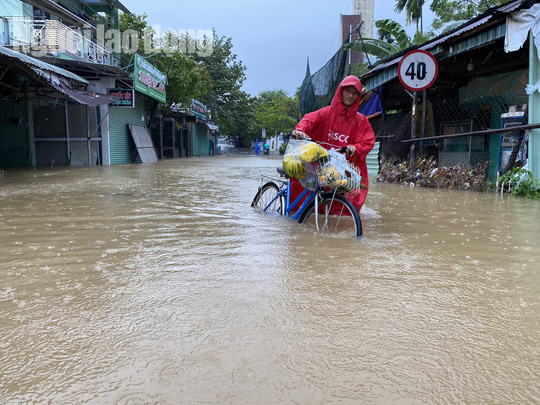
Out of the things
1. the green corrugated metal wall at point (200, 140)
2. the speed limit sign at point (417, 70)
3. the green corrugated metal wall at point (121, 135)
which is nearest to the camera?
the speed limit sign at point (417, 70)

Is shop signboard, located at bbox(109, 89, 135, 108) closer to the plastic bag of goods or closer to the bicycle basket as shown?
the plastic bag of goods

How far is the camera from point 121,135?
20.2 metres

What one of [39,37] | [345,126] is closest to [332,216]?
Answer: [345,126]

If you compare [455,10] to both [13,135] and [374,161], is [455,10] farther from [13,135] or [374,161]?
[13,135]

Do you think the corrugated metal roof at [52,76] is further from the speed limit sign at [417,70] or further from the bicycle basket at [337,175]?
the bicycle basket at [337,175]

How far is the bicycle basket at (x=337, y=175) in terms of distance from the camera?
13.4 ft

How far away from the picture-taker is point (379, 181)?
1112cm

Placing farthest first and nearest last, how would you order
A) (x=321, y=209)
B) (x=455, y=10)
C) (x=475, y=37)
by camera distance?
(x=455, y=10) → (x=475, y=37) → (x=321, y=209)

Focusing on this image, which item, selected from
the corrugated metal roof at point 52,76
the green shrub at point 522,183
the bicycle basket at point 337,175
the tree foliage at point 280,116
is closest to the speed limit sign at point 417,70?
the green shrub at point 522,183

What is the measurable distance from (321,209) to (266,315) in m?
2.47

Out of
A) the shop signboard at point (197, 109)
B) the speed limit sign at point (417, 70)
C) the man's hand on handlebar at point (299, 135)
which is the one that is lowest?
the man's hand on handlebar at point (299, 135)

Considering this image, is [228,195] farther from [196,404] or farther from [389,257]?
[196,404]

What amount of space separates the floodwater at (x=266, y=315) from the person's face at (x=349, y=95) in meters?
A: 1.43

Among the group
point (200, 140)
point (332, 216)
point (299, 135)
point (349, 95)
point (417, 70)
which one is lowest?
point (332, 216)
